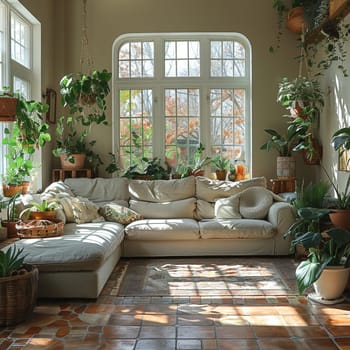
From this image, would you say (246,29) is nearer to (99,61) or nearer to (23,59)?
(99,61)

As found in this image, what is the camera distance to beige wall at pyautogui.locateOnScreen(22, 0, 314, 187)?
264 inches

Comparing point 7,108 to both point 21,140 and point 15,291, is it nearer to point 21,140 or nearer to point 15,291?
point 21,140

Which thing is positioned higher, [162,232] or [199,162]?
[199,162]

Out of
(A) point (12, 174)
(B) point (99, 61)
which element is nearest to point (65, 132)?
(B) point (99, 61)

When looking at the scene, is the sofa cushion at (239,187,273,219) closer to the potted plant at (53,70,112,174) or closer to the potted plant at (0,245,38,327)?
the potted plant at (53,70,112,174)

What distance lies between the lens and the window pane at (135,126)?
6.97 metres

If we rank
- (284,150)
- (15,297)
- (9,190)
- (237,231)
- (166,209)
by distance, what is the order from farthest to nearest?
(284,150)
(166,209)
(237,231)
(9,190)
(15,297)

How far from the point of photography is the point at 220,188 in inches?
246

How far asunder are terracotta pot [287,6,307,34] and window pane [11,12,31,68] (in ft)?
10.5

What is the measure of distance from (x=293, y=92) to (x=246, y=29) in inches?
48.6

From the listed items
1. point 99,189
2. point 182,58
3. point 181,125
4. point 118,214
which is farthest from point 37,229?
point 182,58

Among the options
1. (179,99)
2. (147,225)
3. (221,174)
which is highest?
(179,99)

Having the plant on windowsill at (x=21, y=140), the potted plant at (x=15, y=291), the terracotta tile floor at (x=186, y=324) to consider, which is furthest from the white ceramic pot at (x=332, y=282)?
the plant on windowsill at (x=21, y=140)

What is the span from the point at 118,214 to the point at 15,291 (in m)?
2.34
